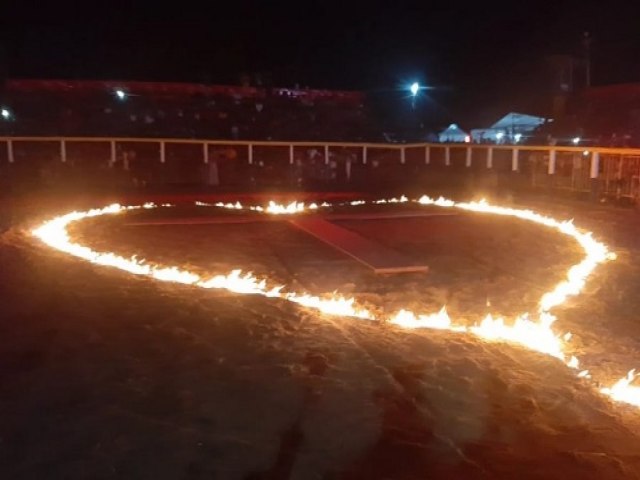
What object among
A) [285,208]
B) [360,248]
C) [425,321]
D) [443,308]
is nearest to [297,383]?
[425,321]

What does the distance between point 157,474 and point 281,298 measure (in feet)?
11.1

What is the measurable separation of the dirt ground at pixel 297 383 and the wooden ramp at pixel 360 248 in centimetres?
31

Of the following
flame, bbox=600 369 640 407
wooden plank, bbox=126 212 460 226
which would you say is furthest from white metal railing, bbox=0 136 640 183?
flame, bbox=600 369 640 407

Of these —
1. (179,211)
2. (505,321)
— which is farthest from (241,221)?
(505,321)

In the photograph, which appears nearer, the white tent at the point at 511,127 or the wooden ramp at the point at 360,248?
the wooden ramp at the point at 360,248

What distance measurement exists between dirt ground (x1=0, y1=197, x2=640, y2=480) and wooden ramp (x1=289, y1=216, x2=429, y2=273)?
31 centimetres

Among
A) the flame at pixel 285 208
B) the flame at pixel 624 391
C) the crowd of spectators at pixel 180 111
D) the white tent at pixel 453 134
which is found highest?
the crowd of spectators at pixel 180 111

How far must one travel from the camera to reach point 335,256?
29.5 feet

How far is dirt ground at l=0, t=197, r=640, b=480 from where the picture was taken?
347cm

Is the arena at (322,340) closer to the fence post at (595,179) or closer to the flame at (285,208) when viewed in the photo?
the fence post at (595,179)

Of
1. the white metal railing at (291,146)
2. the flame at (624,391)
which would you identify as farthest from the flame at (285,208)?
the flame at (624,391)

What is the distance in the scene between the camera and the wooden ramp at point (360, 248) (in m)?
8.17

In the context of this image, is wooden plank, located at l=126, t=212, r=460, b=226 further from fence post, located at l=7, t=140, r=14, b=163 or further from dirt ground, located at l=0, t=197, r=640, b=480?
fence post, located at l=7, t=140, r=14, b=163

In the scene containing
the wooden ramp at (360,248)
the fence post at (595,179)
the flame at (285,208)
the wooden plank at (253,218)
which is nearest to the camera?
the wooden ramp at (360,248)
